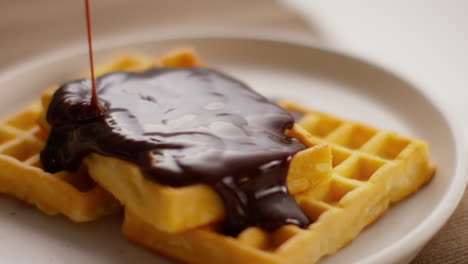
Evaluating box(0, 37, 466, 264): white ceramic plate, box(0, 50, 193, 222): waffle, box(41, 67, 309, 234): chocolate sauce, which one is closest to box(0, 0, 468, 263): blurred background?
box(0, 37, 466, 264): white ceramic plate

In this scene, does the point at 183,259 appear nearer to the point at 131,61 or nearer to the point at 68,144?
the point at 68,144

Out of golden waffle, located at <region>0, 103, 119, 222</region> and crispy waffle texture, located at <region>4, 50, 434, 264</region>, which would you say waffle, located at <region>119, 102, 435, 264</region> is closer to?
crispy waffle texture, located at <region>4, 50, 434, 264</region>

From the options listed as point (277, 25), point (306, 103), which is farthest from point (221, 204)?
point (277, 25)

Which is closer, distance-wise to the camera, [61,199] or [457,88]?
[61,199]

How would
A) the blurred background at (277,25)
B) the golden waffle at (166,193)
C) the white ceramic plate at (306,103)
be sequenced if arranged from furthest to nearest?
the blurred background at (277,25) → the white ceramic plate at (306,103) → the golden waffle at (166,193)

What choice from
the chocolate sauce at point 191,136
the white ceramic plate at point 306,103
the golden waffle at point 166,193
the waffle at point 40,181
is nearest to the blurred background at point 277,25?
the white ceramic plate at point 306,103

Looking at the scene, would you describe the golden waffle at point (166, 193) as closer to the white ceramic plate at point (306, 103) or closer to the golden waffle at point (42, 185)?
the golden waffle at point (42, 185)

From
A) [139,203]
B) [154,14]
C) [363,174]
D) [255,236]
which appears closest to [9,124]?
[139,203]
